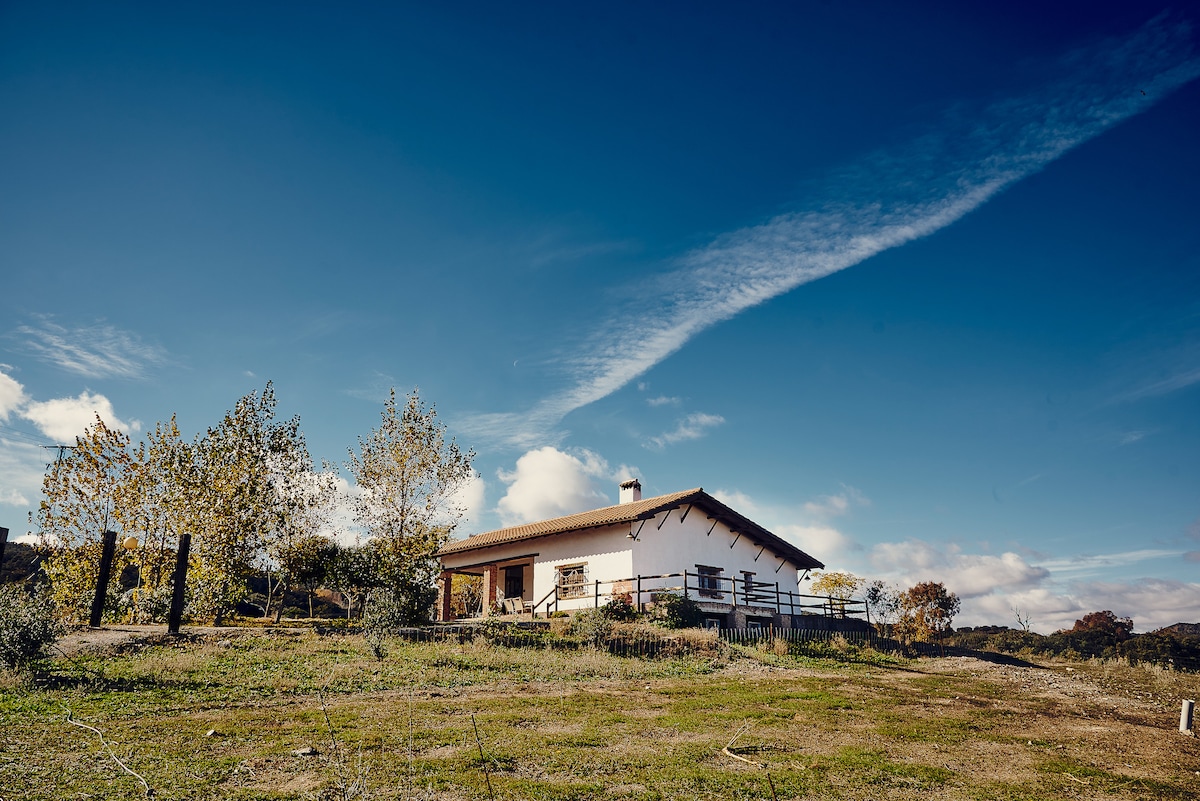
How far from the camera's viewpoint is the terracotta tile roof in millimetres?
30719

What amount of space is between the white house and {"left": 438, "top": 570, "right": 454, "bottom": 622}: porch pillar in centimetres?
7

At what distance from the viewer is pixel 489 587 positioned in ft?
121

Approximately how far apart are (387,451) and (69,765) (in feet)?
84.4

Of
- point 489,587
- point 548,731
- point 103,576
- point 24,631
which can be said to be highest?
point 103,576

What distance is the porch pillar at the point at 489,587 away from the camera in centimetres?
3609

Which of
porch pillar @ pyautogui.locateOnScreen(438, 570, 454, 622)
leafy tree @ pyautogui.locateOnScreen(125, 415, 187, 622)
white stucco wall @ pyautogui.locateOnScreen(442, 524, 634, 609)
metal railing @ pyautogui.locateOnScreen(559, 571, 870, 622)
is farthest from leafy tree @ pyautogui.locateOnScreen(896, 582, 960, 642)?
leafy tree @ pyautogui.locateOnScreen(125, 415, 187, 622)

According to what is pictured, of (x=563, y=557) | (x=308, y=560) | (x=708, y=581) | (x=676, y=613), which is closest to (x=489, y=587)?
(x=563, y=557)

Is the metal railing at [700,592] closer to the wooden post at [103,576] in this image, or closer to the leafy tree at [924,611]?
the leafy tree at [924,611]

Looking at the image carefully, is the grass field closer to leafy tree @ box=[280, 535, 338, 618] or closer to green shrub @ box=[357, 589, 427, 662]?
green shrub @ box=[357, 589, 427, 662]

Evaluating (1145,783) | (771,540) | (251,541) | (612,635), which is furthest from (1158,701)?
(251,541)

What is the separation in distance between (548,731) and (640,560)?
20386mm

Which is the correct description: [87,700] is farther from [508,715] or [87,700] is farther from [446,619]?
[446,619]

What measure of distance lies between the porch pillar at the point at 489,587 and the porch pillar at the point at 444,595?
1.85 m

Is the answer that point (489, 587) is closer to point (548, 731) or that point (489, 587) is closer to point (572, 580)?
point (572, 580)
